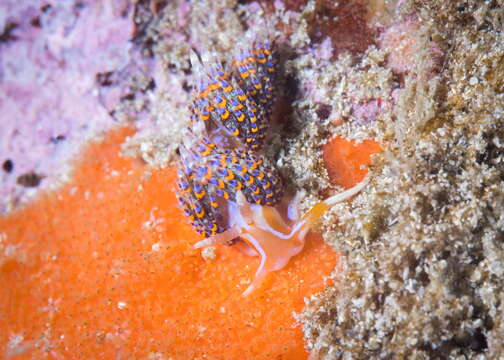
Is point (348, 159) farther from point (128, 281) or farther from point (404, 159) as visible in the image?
point (128, 281)

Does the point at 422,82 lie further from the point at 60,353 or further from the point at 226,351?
the point at 60,353

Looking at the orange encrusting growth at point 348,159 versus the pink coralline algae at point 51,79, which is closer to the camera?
the orange encrusting growth at point 348,159

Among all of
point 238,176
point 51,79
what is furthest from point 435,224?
point 51,79

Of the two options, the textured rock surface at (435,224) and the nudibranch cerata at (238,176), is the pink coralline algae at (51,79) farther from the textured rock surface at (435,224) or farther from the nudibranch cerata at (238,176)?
the textured rock surface at (435,224)

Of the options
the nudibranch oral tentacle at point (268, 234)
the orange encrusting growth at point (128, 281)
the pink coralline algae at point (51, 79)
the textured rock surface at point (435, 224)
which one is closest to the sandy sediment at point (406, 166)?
the textured rock surface at point (435, 224)

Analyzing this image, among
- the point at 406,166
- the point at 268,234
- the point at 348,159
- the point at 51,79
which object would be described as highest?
the point at 51,79

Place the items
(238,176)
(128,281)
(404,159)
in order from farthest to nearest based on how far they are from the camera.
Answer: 1. (128,281)
2. (238,176)
3. (404,159)

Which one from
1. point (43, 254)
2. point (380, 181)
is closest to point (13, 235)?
point (43, 254)
